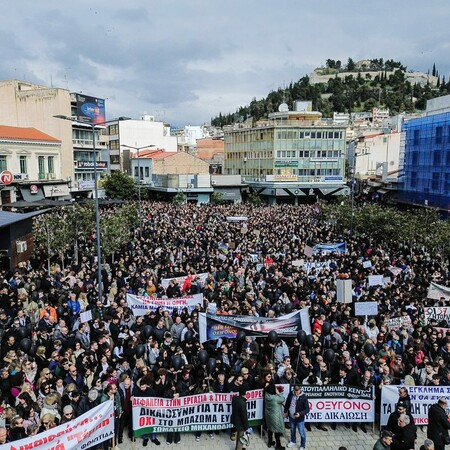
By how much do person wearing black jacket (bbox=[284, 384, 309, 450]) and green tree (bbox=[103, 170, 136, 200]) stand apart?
49.9 m

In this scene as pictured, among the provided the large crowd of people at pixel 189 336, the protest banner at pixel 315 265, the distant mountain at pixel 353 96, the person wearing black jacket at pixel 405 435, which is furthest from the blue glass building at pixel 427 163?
the distant mountain at pixel 353 96

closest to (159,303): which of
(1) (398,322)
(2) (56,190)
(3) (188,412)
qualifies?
(3) (188,412)

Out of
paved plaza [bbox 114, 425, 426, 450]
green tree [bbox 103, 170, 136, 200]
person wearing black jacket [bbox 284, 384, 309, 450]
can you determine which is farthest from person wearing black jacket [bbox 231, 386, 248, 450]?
green tree [bbox 103, 170, 136, 200]

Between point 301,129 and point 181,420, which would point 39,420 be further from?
point 301,129

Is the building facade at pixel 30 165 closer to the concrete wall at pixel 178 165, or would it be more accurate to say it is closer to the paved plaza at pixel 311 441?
the concrete wall at pixel 178 165

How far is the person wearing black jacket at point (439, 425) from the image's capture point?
24.5 ft

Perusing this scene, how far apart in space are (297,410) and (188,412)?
6.59 feet

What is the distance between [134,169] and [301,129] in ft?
92.0

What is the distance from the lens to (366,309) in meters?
12.7

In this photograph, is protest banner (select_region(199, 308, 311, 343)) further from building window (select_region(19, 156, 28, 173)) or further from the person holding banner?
building window (select_region(19, 156, 28, 173))

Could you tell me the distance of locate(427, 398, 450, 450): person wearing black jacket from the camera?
7.46m

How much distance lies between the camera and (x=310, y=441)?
846cm

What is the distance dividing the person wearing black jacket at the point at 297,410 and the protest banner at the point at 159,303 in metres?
5.69

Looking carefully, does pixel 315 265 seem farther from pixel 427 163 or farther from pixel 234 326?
pixel 427 163
